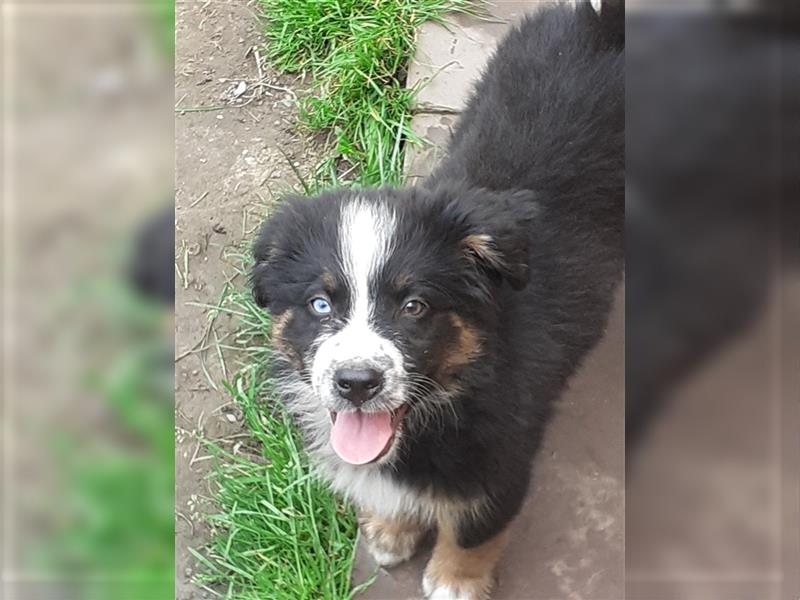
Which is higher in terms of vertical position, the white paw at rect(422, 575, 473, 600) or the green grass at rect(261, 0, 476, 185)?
the green grass at rect(261, 0, 476, 185)

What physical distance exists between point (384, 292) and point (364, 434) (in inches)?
18.9

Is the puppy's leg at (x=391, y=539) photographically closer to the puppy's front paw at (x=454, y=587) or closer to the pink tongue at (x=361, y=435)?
the puppy's front paw at (x=454, y=587)

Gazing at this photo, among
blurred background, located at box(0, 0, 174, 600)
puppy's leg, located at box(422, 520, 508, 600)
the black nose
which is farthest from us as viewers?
puppy's leg, located at box(422, 520, 508, 600)

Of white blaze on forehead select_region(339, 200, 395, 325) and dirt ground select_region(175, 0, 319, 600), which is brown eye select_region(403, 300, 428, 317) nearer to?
white blaze on forehead select_region(339, 200, 395, 325)

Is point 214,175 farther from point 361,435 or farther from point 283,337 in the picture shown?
point 361,435

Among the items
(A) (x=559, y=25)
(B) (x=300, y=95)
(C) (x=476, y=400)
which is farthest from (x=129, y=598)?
(B) (x=300, y=95)

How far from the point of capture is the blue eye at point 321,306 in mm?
2297

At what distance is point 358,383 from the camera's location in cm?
216

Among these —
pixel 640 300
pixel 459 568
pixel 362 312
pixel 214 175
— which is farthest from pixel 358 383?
pixel 214 175

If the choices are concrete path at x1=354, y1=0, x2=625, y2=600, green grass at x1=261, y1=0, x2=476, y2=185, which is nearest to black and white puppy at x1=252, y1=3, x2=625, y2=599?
concrete path at x1=354, y1=0, x2=625, y2=600

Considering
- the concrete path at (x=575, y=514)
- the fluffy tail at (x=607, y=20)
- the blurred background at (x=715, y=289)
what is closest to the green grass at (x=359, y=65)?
the concrete path at (x=575, y=514)

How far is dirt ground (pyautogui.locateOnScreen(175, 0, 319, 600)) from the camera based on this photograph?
323cm

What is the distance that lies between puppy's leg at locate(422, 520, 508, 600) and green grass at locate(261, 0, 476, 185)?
1.53m

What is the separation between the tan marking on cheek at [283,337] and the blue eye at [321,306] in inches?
3.8
